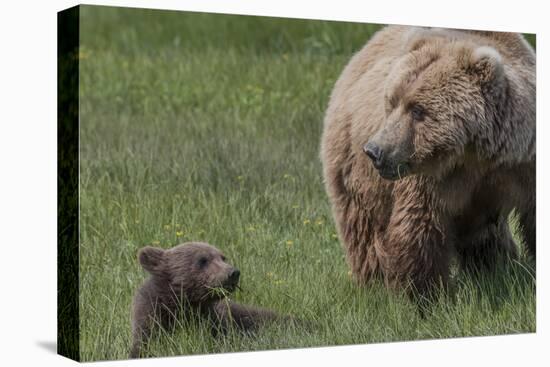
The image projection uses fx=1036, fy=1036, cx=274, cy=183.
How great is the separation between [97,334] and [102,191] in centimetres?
136

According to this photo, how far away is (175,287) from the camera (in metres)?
6.14

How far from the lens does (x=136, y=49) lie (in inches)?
407

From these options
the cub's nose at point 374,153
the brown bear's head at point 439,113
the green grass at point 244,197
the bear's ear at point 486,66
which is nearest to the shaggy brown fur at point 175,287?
the green grass at point 244,197

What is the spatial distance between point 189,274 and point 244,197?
1.45m

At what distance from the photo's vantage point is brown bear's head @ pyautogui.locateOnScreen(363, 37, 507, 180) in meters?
6.34

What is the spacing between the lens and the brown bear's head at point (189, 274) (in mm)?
6141

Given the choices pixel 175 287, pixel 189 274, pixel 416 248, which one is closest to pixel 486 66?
pixel 416 248

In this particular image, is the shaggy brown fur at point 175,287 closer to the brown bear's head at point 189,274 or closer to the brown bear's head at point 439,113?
the brown bear's head at point 189,274

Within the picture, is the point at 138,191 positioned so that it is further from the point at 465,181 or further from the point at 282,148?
the point at 465,181

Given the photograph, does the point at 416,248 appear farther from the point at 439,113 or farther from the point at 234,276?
the point at 234,276

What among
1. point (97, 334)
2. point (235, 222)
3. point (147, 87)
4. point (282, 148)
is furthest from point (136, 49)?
point (97, 334)

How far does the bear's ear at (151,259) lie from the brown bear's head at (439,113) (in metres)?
1.43

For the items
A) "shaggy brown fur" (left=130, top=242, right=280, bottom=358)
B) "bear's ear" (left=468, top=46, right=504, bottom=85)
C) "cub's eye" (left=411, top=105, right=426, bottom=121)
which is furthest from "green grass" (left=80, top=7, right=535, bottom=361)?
"bear's ear" (left=468, top=46, right=504, bottom=85)

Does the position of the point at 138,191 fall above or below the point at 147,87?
below
